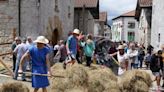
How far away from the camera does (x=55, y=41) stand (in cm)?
2589

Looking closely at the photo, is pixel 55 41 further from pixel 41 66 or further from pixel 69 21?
pixel 41 66

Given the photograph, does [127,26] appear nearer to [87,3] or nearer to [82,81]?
[87,3]

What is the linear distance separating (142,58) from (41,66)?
15706mm

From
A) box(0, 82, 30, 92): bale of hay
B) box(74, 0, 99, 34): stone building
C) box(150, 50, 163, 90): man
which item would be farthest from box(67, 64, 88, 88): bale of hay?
box(74, 0, 99, 34): stone building

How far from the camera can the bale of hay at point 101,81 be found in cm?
1026

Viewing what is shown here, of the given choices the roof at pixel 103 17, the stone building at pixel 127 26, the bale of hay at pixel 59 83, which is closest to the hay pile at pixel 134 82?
the bale of hay at pixel 59 83

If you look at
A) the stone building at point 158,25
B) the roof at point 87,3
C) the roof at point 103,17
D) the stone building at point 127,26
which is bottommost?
the stone building at point 127,26

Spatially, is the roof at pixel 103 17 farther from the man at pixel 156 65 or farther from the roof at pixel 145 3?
the man at pixel 156 65

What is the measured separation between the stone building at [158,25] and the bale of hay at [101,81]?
20.9 meters

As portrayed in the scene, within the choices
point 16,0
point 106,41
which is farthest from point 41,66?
point 106,41

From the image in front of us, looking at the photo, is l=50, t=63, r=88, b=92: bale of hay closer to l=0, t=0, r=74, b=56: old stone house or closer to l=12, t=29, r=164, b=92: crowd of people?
l=12, t=29, r=164, b=92: crowd of people

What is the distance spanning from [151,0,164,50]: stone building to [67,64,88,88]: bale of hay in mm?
21869

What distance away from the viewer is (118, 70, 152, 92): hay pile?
10.6 metres

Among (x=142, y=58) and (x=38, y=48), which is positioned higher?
(x=38, y=48)
